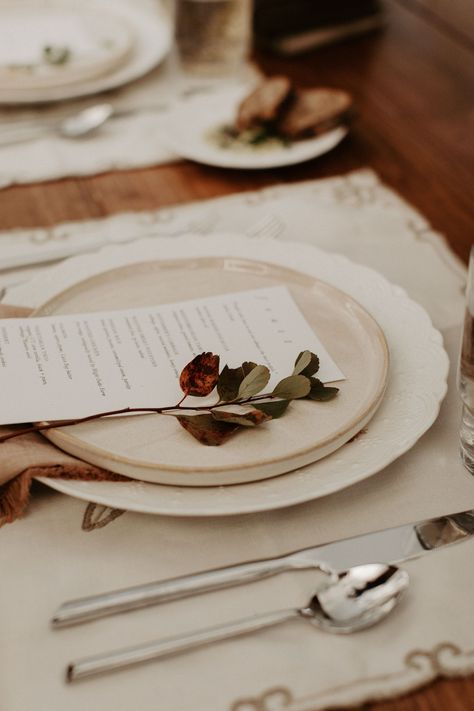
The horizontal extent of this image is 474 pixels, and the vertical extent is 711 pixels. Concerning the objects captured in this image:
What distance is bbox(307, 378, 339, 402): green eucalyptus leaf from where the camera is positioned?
587 mm

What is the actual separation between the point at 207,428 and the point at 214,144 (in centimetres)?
61

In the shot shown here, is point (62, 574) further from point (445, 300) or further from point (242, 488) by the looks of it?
point (445, 300)

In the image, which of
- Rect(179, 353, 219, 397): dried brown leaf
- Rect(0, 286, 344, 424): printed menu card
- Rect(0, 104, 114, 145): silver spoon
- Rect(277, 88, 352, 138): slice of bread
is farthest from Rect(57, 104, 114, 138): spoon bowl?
Rect(179, 353, 219, 397): dried brown leaf

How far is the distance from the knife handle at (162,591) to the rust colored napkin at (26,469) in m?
0.08

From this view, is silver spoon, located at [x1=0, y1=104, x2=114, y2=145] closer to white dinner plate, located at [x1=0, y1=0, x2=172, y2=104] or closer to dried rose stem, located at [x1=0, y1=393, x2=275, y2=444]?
white dinner plate, located at [x1=0, y1=0, x2=172, y2=104]

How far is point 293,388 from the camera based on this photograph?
1.90 feet

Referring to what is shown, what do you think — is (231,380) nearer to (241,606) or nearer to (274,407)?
(274,407)

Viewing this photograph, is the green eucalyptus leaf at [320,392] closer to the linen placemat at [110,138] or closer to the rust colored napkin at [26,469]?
the rust colored napkin at [26,469]

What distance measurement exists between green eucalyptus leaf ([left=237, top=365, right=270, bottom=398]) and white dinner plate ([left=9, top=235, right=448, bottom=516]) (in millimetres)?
28

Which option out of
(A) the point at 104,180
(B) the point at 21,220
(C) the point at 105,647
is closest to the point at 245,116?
(A) the point at 104,180

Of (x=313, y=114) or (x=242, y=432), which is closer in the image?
(x=242, y=432)

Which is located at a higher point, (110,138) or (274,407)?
(274,407)

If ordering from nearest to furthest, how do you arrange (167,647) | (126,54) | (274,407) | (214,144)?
1. (167,647)
2. (274,407)
3. (214,144)
4. (126,54)

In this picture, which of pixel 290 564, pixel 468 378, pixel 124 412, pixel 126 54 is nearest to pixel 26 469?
pixel 124 412
